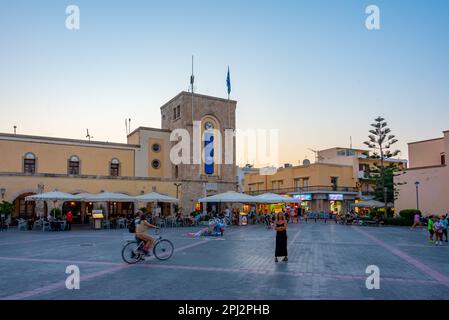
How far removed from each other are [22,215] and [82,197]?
7828 mm

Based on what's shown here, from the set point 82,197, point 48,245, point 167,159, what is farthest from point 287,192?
point 48,245

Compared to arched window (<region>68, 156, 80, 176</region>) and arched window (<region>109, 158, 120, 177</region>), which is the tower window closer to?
arched window (<region>109, 158, 120, 177</region>)

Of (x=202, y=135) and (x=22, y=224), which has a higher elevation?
(x=202, y=135)

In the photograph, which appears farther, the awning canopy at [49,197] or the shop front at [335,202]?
the shop front at [335,202]

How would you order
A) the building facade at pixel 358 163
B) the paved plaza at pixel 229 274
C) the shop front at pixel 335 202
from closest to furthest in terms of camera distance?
1. the paved plaza at pixel 229 274
2. the shop front at pixel 335 202
3. the building facade at pixel 358 163

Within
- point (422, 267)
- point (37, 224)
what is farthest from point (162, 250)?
point (37, 224)

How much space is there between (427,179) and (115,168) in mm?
30466

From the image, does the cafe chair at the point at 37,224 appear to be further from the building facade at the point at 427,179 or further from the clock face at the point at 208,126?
the building facade at the point at 427,179

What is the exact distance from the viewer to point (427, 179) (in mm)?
40562

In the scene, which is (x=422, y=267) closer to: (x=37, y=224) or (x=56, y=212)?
(x=37, y=224)

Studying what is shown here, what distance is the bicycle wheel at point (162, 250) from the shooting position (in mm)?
12414

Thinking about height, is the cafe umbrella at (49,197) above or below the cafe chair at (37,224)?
above

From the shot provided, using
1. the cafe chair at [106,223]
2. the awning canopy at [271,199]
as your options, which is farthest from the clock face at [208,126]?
the cafe chair at [106,223]

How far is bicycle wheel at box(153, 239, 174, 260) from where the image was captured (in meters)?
12.4
